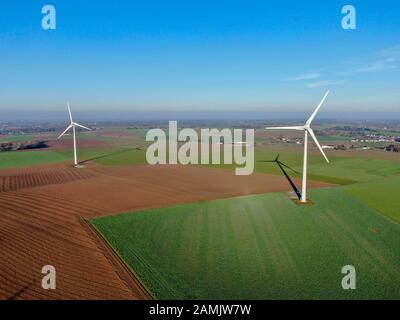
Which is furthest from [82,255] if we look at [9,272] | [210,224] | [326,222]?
[326,222]

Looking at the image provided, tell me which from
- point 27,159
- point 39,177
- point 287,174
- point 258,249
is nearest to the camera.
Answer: point 258,249

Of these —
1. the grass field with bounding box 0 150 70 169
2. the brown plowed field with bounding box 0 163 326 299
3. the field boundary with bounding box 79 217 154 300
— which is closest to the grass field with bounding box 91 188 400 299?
the field boundary with bounding box 79 217 154 300

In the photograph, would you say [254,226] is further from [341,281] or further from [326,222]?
[341,281]

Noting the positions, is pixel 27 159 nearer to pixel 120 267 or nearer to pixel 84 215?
pixel 84 215

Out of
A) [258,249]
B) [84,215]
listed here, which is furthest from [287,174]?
[84,215]

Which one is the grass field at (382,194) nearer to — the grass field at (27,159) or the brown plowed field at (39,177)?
the brown plowed field at (39,177)

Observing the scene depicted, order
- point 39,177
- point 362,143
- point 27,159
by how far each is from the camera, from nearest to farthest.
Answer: point 39,177, point 27,159, point 362,143
